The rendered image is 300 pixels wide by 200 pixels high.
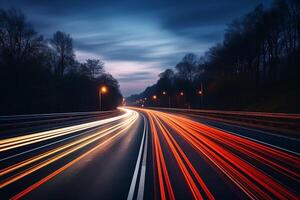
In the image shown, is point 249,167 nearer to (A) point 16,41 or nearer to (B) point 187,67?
(A) point 16,41

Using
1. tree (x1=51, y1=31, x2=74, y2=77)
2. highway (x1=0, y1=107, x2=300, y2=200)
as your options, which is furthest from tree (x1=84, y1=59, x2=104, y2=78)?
highway (x1=0, y1=107, x2=300, y2=200)

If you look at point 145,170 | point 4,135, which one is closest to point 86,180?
point 145,170

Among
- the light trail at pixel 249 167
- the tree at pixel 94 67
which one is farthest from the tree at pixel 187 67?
the light trail at pixel 249 167

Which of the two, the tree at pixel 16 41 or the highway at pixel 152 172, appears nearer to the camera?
the highway at pixel 152 172

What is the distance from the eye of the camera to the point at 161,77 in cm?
17162

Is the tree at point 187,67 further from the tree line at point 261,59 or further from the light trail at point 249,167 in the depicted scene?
the light trail at point 249,167

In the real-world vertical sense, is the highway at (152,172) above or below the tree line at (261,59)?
below

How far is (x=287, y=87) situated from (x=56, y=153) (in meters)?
48.2

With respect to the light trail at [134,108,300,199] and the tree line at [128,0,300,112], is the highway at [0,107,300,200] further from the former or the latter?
the tree line at [128,0,300,112]

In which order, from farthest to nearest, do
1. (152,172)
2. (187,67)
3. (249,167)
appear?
1. (187,67)
2. (249,167)
3. (152,172)

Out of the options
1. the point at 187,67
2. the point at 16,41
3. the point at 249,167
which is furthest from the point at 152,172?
the point at 187,67

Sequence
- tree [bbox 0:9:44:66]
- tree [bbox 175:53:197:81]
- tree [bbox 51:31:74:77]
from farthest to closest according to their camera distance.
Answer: tree [bbox 175:53:197:81] → tree [bbox 51:31:74:77] → tree [bbox 0:9:44:66]

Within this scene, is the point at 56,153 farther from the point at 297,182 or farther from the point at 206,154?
the point at 297,182

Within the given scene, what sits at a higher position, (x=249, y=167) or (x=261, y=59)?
(x=261, y=59)
